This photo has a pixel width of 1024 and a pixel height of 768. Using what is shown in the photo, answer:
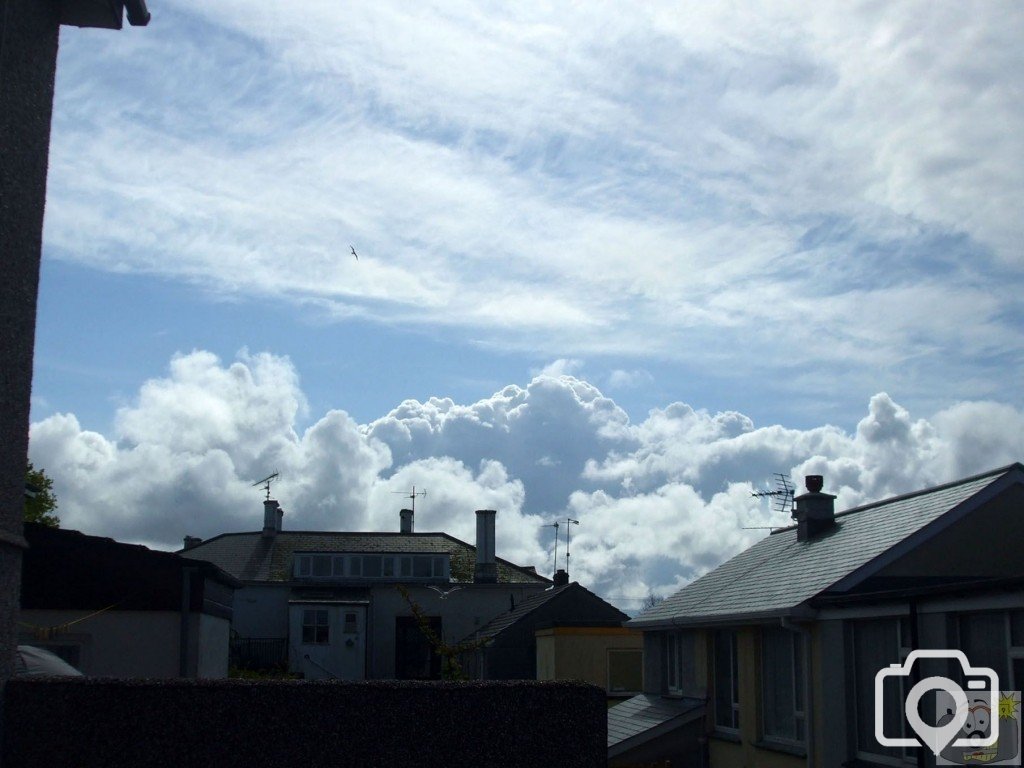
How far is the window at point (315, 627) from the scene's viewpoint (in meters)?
46.9

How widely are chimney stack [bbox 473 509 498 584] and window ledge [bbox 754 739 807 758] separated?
32.9 metres

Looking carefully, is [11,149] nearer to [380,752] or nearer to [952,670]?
[380,752]

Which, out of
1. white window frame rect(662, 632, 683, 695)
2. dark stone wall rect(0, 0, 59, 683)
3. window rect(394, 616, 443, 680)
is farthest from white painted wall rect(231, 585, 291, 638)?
dark stone wall rect(0, 0, 59, 683)

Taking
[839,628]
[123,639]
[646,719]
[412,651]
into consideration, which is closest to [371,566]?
[412,651]

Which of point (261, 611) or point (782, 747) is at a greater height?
point (261, 611)

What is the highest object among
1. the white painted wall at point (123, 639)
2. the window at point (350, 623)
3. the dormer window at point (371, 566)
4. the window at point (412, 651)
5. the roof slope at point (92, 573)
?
the dormer window at point (371, 566)

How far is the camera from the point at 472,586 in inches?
1962

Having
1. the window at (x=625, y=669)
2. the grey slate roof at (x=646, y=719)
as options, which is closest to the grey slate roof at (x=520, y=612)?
the window at (x=625, y=669)

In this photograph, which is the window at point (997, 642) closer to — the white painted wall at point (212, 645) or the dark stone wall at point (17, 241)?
the dark stone wall at point (17, 241)

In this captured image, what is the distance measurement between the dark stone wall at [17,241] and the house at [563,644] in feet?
60.1

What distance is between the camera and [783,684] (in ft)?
62.3

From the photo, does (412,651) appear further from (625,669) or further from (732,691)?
(732,691)

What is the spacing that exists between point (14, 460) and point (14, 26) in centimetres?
337

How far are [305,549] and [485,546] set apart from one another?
8574 mm
